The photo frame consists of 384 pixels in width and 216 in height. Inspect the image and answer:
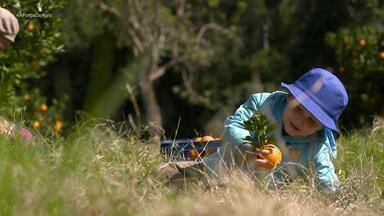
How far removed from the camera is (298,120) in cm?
388

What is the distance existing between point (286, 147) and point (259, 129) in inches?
16.5

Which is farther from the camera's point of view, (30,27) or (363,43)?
(363,43)

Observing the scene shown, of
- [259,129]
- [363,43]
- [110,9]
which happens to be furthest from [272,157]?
[110,9]

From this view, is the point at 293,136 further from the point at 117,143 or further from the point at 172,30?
the point at 172,30

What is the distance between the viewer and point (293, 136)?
4.01 metres

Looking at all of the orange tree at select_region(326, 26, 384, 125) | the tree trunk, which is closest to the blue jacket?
the orange tree at select_region(326, 26, 384, 125)

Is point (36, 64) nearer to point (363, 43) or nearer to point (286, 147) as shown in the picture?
point (286, 147)

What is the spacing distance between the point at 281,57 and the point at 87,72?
4.05 m

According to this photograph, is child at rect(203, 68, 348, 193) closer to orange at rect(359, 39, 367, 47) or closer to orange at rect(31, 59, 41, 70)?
orange at rect(31, 59, 41, 70)

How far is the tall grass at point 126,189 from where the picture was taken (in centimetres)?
279

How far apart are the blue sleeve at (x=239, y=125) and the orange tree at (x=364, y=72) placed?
406 centimetres

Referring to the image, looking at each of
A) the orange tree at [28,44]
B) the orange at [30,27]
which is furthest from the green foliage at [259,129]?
the orange at [30,27]

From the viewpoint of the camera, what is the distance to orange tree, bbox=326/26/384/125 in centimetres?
827

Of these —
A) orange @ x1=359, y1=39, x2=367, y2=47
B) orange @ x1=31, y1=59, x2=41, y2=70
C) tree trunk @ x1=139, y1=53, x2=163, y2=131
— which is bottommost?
tree trunk @ x1=139, y1=53, x2=163, y2=131
